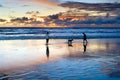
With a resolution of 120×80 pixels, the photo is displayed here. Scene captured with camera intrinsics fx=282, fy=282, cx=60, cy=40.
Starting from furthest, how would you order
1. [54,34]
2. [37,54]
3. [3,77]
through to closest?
[54,34] < [37,54] < [3,77]

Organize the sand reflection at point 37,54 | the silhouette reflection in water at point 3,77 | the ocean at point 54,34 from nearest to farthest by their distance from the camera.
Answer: the silhouette reflection in water at point 3,77 → the sand reflection at point 37,54 → the ocean at point 54,34

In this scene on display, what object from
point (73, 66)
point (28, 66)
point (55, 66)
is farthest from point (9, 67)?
point (73, 66)

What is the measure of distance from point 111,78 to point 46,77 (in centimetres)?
305

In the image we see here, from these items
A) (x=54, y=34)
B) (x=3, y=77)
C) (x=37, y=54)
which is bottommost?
(x=54, y=34)

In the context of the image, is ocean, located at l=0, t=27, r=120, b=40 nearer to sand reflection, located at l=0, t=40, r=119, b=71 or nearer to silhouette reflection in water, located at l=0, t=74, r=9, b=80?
sand reflection, located at l=0, t=40, r=119, b=71

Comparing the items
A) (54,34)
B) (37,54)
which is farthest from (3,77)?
(54,34)

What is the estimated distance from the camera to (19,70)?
49.7 feet

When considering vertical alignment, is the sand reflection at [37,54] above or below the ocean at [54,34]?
above

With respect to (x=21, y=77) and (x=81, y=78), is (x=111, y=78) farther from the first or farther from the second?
(x=21, y=77)

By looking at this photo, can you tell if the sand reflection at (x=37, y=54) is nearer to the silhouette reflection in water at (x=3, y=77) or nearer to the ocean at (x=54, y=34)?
the silhouette reflection in water at (x=3, y=77)

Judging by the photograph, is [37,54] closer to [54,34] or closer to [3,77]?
[3,77]

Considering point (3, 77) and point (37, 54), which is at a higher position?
point (3, 77)

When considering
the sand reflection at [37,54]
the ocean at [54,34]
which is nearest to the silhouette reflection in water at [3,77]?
the sand reflection at [37,54]

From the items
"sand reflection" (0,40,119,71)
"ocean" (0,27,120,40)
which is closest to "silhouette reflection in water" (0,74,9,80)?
"sand reflection" (0,40,119,71)
